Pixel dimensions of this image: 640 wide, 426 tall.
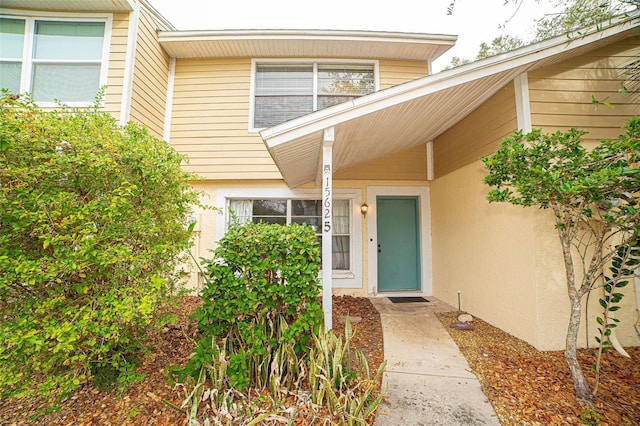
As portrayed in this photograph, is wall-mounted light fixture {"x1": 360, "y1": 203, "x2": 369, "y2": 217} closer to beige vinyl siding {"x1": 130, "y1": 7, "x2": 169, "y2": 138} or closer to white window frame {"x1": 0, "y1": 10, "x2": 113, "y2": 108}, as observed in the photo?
beige vinyl siding {"x1": 130, "y1": 7, "x2": 169, "y2": 138}

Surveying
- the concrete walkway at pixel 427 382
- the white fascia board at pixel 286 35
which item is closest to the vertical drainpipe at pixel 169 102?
the white fascia board at pixel 286 35

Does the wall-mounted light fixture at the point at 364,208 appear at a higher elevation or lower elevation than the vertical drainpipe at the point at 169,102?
lower

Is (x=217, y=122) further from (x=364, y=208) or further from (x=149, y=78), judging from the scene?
(x=364, y=208)

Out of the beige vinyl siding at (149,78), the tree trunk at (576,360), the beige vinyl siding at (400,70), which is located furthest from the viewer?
the beige vinyl siding at (400,70)

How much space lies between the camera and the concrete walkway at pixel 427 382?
2.09 m

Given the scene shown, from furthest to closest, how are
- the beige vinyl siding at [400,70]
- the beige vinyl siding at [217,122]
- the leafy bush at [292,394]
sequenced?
1. the beige vinyl siding at [400,70]
2. the beige vinyl siding at [217,122]
3. the leafy bush at [292,394]

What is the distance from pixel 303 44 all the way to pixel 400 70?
2.13 meters

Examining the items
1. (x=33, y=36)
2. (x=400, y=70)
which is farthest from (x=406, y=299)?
(x=33, y=36)

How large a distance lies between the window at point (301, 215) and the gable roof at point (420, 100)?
172 centimetres

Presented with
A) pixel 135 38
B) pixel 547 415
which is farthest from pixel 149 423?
pixel 135 38

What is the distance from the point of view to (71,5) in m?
4.37

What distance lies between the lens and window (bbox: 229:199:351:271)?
18.4 feet

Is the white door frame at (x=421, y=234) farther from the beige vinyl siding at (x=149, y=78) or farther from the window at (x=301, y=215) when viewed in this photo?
the beige vinyl siding at (x=149, y=78)

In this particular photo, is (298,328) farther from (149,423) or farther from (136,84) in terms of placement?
(136,84)
